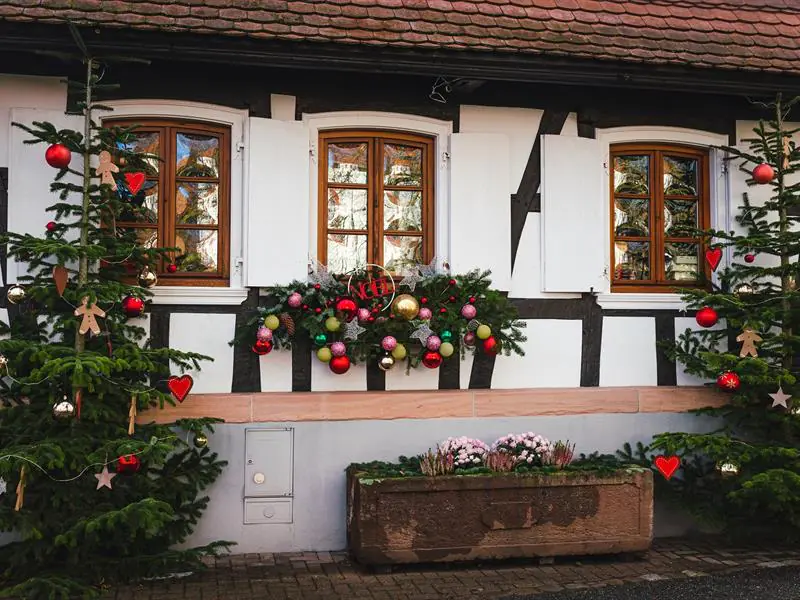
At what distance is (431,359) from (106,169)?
97.7 inches

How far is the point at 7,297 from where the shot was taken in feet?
18.6

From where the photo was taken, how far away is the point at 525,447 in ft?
20.5

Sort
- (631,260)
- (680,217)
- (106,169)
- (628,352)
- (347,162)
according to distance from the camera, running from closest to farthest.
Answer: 1. (106,169)
2. (347,162)
3. (628,352)
4. (631,260)
5. (680,217)

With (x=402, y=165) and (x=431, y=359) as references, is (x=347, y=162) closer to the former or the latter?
(x=402, y=165)

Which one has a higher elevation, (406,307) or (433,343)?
(406,307)

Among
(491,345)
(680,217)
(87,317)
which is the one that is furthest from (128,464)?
(680,217)

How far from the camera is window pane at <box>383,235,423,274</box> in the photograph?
661cm

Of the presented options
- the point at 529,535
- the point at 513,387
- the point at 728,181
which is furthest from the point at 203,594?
the point at 728,181

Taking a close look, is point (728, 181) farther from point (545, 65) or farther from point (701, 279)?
point (545, 65)

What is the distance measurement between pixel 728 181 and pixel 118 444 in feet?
16.3

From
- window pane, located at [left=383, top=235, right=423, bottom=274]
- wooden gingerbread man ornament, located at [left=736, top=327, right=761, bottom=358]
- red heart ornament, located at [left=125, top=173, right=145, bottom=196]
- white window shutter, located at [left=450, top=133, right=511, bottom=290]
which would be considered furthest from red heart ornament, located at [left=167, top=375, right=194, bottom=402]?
wooden gingerbread man ornament, located at [left=736, top=327, right=761, bottom=358]

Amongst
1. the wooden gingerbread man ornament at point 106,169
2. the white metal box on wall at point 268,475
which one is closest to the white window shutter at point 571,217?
the white metal box on wall at point 268,475

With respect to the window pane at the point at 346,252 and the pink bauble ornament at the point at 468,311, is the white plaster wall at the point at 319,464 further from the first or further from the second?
the window pane at the point at 346,252

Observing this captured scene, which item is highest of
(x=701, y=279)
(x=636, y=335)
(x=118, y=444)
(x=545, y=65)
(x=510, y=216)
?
(x=545, y=65)
